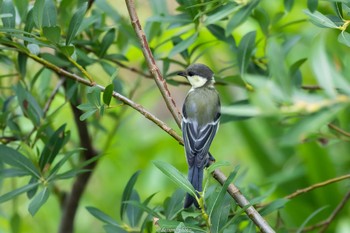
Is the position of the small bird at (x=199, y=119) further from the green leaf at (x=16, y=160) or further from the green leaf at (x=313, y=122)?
the green leaf at (x=313, y=122)

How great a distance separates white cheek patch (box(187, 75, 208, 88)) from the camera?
7.50 feet

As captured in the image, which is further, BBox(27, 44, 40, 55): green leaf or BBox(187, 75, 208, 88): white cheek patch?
BBox(187, 75, 208, 88): white cheek patch

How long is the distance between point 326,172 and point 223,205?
5.52 ft

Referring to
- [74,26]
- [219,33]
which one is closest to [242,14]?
[219,33]

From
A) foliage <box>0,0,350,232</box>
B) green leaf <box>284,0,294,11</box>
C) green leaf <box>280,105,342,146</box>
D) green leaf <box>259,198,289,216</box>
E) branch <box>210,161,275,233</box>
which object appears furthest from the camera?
green leaf <box>284,0,294,11</box>

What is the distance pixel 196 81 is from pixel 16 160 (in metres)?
0.86

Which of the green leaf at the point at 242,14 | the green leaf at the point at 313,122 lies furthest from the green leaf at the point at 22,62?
the green leaf at the point at 313,122

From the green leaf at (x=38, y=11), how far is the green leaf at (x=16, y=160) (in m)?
0.34

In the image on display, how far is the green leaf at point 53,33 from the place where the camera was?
5.09 feet

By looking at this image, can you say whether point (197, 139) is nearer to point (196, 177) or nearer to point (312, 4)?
point (196, 177)

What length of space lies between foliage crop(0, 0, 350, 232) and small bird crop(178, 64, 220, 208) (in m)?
0.08

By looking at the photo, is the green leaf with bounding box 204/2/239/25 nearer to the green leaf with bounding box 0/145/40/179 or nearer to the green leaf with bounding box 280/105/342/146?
the green leaf with bounding box 0/145/40/179

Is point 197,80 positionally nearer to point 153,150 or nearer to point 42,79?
point 42,79

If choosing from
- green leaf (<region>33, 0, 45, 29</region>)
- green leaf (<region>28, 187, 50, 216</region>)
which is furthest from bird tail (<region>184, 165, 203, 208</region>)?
green leaf (<region>33, 0, 45, 29</region>)
